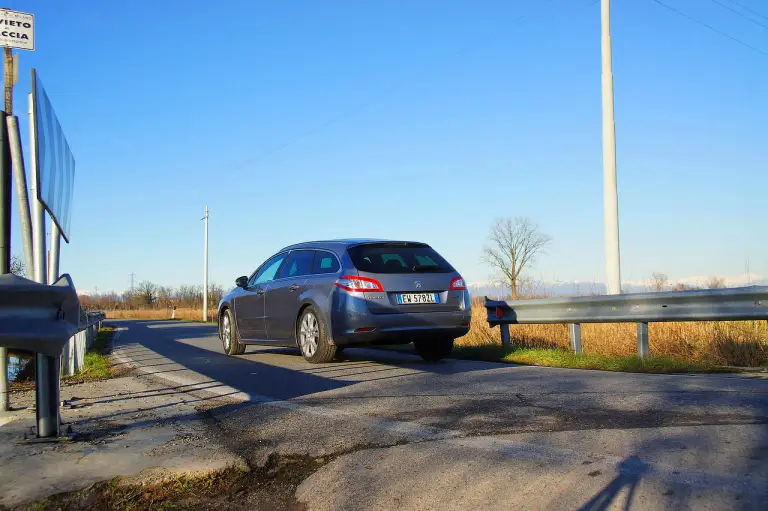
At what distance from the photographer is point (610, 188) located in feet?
43.5

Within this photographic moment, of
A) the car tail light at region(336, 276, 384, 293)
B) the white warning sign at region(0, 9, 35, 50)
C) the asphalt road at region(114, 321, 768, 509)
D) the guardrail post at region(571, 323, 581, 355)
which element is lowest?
the asphalt road at region(114, 321, 768, 509)

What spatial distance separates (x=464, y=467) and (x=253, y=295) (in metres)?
7.45

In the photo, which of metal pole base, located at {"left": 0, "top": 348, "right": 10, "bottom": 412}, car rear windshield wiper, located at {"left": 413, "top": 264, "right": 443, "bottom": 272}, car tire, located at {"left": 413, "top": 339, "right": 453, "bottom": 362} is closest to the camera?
metal pole base, located at {"left": 0, "top": 348, "right": 10, "bottom": 412}

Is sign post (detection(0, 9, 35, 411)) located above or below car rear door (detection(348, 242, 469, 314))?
above

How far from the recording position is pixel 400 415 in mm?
4938

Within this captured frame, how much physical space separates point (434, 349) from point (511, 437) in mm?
5109

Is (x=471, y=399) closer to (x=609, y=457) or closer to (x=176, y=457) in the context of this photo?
(x=609, y=457)

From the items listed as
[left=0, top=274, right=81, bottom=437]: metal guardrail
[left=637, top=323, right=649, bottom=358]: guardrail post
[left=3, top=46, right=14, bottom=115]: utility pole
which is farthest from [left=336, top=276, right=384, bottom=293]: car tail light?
[left=0, top=274, right=81, bottom=437]: metal guardrail

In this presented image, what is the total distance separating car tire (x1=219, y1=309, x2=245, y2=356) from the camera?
11078 millimetres

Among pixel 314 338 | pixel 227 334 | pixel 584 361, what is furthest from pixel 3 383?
pixel 584 361

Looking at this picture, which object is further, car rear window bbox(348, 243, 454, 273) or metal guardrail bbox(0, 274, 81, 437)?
car rear window bbox(348, 243, 454, 273)

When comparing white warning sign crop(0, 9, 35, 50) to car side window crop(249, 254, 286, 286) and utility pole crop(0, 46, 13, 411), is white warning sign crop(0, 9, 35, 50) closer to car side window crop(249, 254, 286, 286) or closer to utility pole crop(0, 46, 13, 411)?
utility pole crop(0, 46, 13, 411)

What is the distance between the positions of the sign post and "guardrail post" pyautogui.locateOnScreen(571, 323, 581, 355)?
6.55 metres

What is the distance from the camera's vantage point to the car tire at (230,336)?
11.1 m
